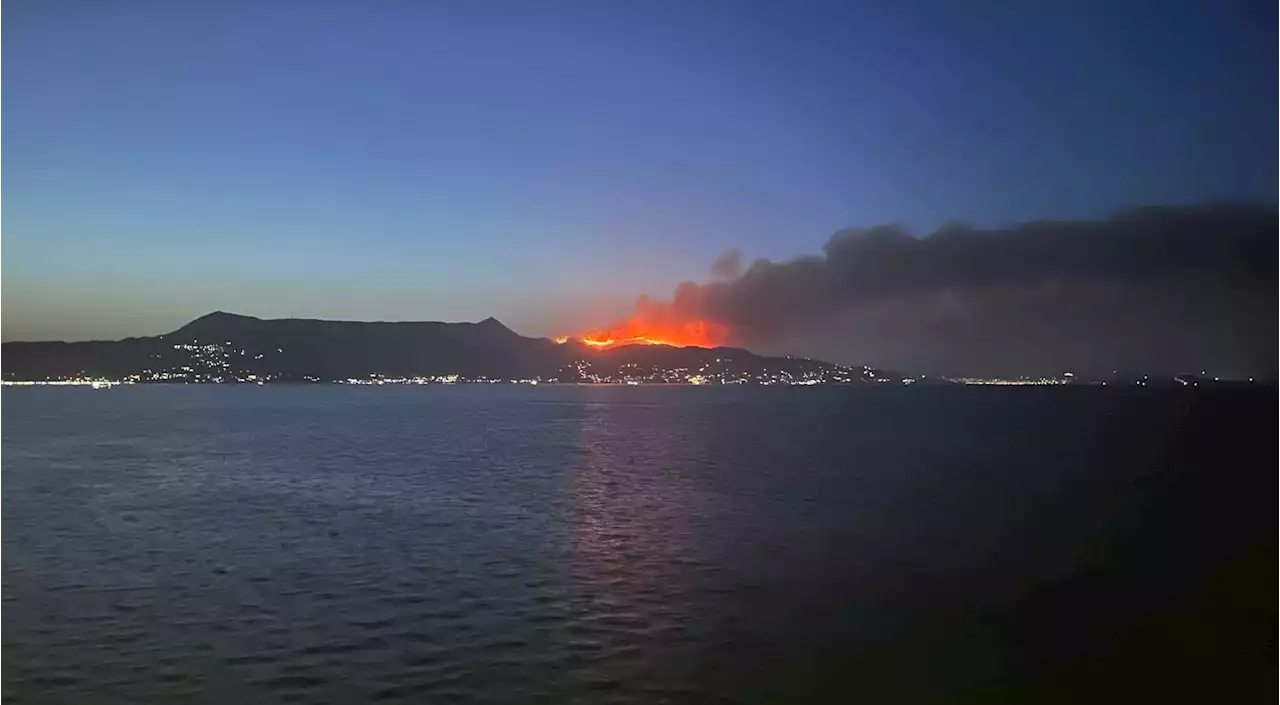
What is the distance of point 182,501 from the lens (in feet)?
141

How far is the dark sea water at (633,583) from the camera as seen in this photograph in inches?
727

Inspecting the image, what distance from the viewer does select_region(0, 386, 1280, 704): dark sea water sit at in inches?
727

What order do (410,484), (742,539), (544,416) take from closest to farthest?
1. (742,539)
2. (410,484)
3. (544,416)

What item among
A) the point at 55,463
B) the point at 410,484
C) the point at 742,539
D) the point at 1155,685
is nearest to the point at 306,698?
the point at 1155,685

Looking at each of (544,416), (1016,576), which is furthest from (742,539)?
(544,416)

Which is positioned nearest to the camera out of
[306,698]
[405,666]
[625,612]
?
[306,698]

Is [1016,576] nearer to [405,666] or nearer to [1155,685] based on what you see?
[1155,685]

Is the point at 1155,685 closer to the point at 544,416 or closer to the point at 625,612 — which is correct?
the point at 625,612

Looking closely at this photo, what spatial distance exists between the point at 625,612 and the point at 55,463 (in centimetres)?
5442

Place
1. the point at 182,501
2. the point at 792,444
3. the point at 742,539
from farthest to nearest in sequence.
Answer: the point at 792,444 < the point at 182,501 < the point at 742,539

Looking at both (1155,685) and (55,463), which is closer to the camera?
(1155,685)

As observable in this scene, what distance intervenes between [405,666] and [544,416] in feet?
378

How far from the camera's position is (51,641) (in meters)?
20.2

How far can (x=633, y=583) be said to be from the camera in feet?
86.3
